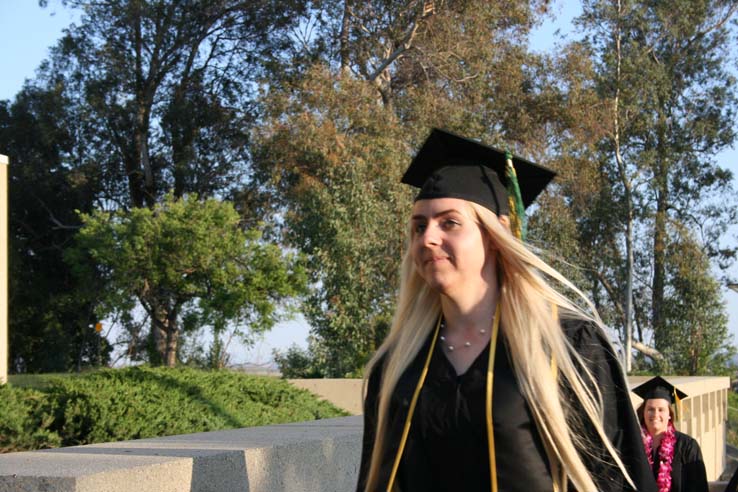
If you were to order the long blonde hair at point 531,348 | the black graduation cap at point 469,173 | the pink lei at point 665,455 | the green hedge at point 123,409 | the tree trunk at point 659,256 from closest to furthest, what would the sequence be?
the long blonde hair at point 531,348 → the black graduation cap at point 469,173 → the pink lei at point 665,455 → the green hedge at point 123,409 → the tree trunk at point 659,256

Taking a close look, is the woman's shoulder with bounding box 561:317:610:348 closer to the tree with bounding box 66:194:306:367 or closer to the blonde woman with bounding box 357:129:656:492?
the blonde woman with bounding box 357:129:656:492

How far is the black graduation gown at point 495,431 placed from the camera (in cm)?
243

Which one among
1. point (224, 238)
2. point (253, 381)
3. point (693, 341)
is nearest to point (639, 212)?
point (693, 341)

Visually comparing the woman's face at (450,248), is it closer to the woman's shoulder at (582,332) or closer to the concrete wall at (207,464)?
the woman's shoulder at (582,332)

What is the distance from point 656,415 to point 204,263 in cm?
1460

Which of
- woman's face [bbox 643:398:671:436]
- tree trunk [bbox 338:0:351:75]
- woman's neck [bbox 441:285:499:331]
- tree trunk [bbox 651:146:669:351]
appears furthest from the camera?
tree trunk [bbox 651:146:669:351]

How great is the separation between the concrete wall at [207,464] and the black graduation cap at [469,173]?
4.01 ft

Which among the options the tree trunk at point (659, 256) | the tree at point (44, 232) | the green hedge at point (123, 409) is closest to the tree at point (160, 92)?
the tree at point (44, 232)

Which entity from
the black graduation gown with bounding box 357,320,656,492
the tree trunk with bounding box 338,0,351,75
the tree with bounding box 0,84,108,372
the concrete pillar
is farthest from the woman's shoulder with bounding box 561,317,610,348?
the tree with bounding box 0,84,108,372

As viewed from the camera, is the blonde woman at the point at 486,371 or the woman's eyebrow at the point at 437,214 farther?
the woman's eyebrow at the point at 437,214

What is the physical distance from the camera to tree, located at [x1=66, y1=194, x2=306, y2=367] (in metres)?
20.5

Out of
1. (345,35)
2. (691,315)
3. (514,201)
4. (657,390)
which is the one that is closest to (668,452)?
(657,390)

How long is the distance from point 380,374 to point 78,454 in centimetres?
130

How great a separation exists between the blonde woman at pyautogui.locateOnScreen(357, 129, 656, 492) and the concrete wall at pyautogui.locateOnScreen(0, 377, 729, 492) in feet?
2.54
